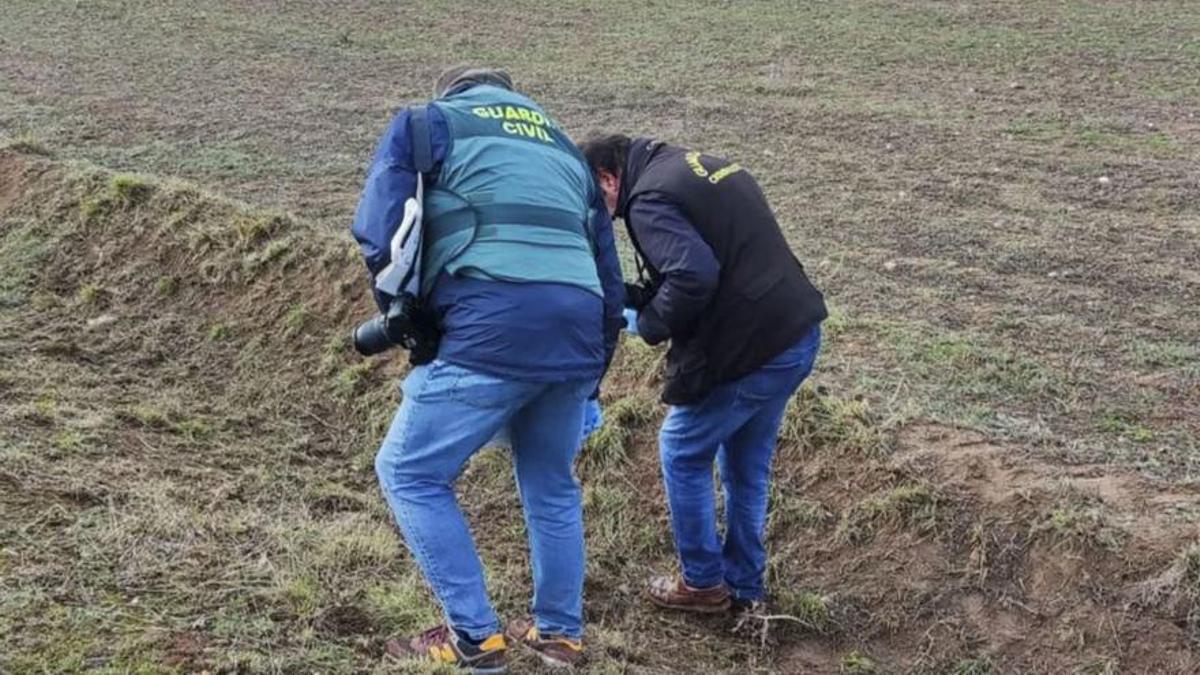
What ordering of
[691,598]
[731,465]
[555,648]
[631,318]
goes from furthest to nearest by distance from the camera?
1. [691,598]
2. [731,465]
3. [631,318]
4. [555,648]

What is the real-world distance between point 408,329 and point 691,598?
1815 mm

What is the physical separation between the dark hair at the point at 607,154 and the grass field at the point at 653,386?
152 centimetres

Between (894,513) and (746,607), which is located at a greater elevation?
(894,513)

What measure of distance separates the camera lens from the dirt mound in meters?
0.84

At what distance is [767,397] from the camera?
419 cm

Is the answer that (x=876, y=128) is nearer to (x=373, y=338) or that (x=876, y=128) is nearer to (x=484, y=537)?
(x=484, y=537)

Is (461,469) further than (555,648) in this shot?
No

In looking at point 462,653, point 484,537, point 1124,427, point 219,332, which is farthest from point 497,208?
point 219,332

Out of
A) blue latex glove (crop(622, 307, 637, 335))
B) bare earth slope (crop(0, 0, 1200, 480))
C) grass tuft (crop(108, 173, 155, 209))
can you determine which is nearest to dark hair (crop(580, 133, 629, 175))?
blue latex glove (crop(622, 307, 637, 335))

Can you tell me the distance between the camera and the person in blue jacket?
10.8 feet

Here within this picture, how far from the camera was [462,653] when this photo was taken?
3.51m

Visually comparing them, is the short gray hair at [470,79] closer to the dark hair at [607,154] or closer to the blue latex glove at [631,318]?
the dark hair at [607,154]

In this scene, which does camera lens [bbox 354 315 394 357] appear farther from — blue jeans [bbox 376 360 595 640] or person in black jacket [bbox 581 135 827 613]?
person in black jacket [bbox 581 135 827 613]

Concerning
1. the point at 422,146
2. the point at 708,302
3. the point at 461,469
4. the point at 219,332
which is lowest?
the point at 219,332
